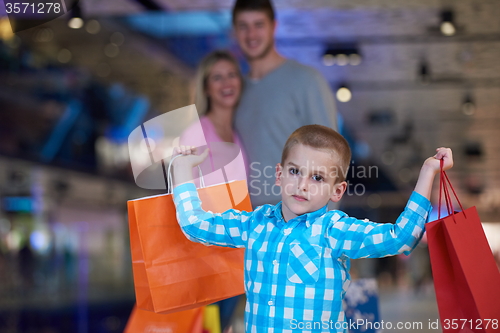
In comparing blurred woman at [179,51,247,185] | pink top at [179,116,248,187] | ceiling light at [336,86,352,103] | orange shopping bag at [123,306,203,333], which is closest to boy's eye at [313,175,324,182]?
pink top at [179,116,248,187]

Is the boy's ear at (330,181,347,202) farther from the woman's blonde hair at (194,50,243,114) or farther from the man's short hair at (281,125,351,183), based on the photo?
the woman's blonde hair at (194,50,243,114)

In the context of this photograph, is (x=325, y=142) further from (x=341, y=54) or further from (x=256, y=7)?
(x=341, y=54)

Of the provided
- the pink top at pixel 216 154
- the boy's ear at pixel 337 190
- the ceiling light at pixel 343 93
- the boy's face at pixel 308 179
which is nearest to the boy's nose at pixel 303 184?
the boy's face at pixel 308 179

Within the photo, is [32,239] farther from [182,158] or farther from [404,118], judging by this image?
[182,158]

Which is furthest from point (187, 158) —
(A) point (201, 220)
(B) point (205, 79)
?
(B) point (205, 79)

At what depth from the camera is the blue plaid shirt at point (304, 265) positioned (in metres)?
1.57

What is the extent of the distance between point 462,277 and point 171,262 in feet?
2.91

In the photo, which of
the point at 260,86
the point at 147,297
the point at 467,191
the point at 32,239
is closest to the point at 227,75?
the point at 260,86

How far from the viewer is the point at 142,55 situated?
21.3ft

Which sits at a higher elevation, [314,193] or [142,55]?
[142,55]

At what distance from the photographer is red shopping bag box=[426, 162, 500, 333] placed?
1.41 m

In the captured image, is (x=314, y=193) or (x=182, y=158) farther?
(x=182, y=158)

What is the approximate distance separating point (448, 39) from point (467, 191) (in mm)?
12117

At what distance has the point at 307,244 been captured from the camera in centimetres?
161
